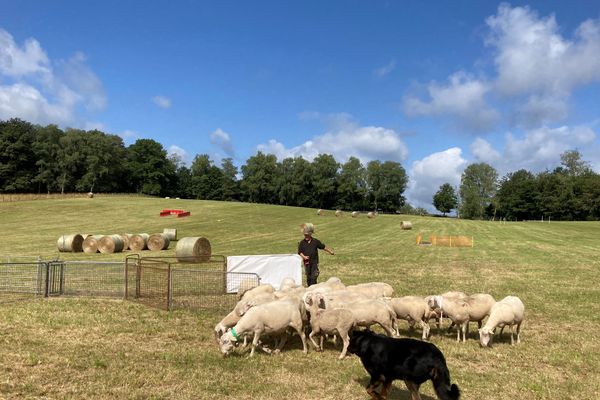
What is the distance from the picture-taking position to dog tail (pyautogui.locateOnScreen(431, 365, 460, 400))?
642 cm

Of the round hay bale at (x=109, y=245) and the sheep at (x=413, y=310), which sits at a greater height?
the sheep at (x=413, y=310)

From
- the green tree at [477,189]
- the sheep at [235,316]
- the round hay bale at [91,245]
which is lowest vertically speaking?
the round hay bale at [91,245]

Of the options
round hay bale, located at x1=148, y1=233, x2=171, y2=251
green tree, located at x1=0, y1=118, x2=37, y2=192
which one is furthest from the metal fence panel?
green tree, located at x1=0, y1=118, x2=37, y2=192

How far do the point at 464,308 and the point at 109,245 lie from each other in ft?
93.0

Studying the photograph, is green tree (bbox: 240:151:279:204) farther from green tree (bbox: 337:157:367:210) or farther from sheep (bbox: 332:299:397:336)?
sheep (bbox: 332:299:397:336)

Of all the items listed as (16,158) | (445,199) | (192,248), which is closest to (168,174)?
(16,158)

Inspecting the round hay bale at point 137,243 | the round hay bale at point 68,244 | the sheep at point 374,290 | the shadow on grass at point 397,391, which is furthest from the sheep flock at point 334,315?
the round hay bale at point 68,244

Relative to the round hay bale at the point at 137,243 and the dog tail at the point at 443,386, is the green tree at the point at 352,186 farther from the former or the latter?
the dog tail at the point at 443,386

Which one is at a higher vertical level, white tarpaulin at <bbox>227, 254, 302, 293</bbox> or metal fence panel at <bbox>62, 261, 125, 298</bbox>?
white tarpaulin at <bbox>227, 254, 302, 293</bbox>

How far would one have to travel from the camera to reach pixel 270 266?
56.1 feet

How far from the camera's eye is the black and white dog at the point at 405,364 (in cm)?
659

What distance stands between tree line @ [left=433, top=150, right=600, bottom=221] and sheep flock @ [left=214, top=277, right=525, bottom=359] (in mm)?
101539

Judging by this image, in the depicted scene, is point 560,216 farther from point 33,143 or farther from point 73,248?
point 33,143

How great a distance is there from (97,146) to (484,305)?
112207 mm
